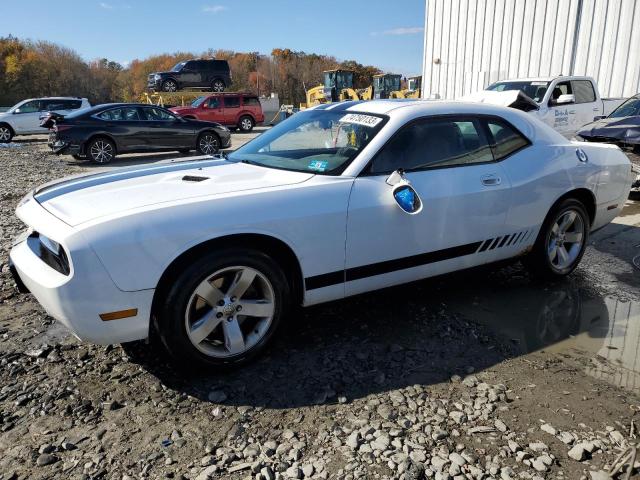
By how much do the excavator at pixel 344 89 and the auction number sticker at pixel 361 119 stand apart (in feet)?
75.2

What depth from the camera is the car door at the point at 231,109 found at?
2316 centimetres

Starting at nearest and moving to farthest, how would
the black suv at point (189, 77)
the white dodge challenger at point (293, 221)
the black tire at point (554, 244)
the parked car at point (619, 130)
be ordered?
the white dodge challenger at point (293, 221) → the black tire at point (554, 244) → the parked car at point (619, 130) → the black suv at point (189, 77)

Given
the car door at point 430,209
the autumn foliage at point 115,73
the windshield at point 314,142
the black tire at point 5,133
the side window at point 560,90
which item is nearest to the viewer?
the car door at point 430,209

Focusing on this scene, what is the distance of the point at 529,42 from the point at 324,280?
18.1 metres

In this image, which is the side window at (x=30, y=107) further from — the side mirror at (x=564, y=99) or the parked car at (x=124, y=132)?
the side mirror at (x=564, y=99)

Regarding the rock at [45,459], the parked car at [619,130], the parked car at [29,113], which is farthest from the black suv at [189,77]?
the rock at [45,459]

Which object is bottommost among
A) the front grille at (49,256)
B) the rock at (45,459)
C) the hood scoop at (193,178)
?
the rock at (45,459)

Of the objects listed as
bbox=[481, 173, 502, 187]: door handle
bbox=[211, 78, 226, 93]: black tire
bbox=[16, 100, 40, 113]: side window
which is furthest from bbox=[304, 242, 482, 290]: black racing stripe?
bbox=[211, 78, 226, 93]: black tire

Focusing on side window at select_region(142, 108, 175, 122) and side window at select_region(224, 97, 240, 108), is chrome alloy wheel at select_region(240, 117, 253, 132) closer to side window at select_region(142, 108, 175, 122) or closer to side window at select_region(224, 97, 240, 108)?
side window at select_region(224, 97, 240, 108)

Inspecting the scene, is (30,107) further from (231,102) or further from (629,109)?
(629,109)

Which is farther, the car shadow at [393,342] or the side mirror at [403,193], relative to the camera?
the side mirror at [403,193]

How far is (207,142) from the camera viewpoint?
570 inches

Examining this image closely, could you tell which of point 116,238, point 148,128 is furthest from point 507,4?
point 116,238

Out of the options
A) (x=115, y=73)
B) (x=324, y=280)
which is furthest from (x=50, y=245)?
(x=115, y=73)
